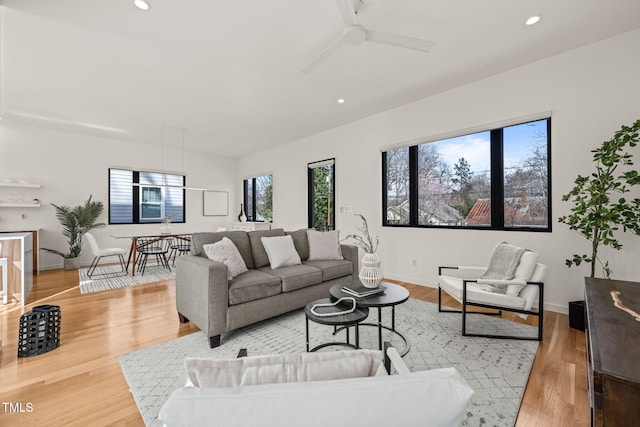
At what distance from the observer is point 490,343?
2.31 m

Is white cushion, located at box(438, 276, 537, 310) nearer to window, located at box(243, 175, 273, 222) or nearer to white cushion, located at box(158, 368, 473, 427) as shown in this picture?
white cushion, located at box(158, 368, 473, 427)

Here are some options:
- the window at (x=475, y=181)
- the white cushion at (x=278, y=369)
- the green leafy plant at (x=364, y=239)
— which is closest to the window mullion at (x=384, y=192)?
the window at (x=475, y=181)

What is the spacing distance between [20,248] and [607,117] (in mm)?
6584

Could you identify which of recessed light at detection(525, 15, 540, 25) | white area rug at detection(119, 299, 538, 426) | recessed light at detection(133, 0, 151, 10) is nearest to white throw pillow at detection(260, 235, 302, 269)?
white area rug at detection(119, 299, 538, 426)

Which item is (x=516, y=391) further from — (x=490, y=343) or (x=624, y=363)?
(x=624, y=363)

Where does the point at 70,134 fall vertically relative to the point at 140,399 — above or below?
above

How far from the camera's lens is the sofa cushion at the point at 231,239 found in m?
2.80

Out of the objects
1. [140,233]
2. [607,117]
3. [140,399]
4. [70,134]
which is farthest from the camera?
[140,233]

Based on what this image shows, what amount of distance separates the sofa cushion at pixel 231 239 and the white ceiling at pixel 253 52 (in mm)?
1871

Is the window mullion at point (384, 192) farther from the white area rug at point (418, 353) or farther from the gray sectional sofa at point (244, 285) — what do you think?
the white area rug at point (418, 353)

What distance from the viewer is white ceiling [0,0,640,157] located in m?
2.22

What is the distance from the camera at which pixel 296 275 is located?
2816mm

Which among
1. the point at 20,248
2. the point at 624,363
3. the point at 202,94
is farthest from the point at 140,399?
the point at 202,94

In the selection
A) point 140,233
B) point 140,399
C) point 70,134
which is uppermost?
point 70,134
